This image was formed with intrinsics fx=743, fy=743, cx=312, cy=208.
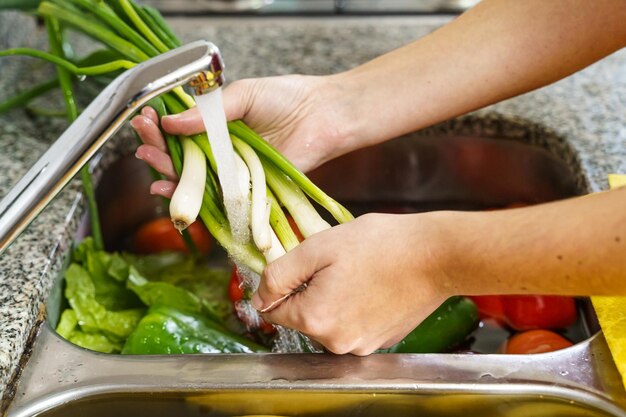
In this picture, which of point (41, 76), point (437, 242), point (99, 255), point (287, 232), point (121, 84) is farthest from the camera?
point (41, 76)

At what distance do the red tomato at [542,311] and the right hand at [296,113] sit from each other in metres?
0.39

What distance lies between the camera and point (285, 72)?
1.59 meters

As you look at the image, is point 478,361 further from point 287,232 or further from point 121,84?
point 121,84

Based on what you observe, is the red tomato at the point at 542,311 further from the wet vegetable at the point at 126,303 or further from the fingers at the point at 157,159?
the fingers at the point at 157,159

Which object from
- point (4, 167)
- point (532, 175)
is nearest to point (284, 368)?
point (4, 167)

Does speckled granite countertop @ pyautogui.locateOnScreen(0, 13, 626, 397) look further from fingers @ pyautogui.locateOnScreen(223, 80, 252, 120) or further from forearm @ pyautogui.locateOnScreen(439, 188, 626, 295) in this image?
forearm @ pyautogui.locateOnScreen(439, 188, 626, 295)

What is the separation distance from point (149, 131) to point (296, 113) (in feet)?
0.82

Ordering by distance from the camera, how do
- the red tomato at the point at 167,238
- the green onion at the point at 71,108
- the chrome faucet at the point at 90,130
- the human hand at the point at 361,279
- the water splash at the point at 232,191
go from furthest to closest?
the red tomato at the point at 167,238, the green onion at the point at 71,108, the water splash at the point at 232,191, the human hand at the point at 361,279, the chrome faucet at the point at 90,130

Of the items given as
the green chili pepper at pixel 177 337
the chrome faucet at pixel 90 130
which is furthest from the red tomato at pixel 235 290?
the chrome faucet at pixel 90 130

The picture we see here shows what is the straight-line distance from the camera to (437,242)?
2.90 ft

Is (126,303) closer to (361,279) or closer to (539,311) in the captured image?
(361,279)

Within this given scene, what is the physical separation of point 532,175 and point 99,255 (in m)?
0.85

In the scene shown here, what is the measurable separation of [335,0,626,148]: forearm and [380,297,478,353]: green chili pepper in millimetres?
313

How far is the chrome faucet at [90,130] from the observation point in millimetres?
700
